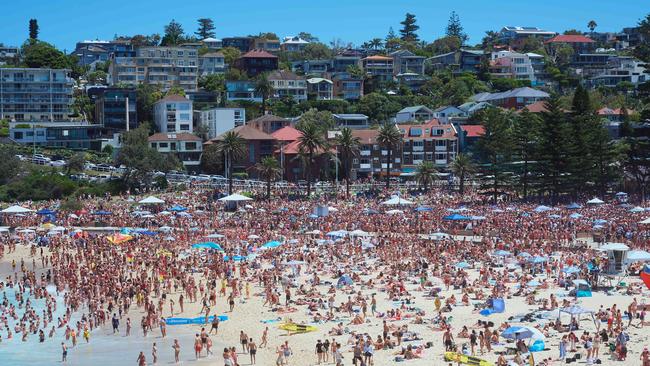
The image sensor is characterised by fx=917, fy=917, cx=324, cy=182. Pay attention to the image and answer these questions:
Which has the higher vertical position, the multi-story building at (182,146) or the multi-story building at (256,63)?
the multi-story building at (256,63)

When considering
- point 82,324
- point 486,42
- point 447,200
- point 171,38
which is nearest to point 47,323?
point 82,324

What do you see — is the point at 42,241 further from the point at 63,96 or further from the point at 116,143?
the point at 63,96

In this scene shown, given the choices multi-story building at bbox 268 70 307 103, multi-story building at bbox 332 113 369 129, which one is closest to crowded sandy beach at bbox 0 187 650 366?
multi-story building at bbox 332 113 369 129

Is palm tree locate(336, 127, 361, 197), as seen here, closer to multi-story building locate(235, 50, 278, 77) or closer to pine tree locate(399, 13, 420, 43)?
multi-story building locate(235, 50, 278, 77)

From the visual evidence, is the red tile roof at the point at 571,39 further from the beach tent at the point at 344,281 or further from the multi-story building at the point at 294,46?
the beach tent at the point at 344,281

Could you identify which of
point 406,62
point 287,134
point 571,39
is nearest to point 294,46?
point 406,62

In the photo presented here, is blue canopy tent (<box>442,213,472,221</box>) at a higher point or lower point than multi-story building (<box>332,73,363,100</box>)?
lower

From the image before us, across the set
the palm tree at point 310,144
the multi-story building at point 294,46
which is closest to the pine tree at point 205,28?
the multi-story building at point 294,46
